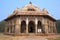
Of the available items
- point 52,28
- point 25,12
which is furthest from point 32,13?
point 52,28

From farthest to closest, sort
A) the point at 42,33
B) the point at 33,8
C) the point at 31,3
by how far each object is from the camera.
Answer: the point at 31,3 → the point at 33,8 → the point at 42,33

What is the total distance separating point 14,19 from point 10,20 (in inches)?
128

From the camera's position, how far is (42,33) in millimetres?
29281

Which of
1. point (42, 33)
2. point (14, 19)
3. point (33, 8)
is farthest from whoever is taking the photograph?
point (33, 8)

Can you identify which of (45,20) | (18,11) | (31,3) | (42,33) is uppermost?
(31,3)

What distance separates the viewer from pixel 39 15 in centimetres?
3016

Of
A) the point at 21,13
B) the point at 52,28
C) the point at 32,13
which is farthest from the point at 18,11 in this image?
the point at 52,28

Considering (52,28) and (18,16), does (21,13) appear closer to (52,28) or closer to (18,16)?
(18,16)

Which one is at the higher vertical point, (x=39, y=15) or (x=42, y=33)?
(x=39, y=15)

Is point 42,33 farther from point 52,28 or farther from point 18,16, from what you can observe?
point 52,28

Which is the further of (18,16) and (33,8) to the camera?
(33,8)

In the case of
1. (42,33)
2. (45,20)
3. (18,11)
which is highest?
(18,11)

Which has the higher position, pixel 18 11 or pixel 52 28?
pixel 18 11

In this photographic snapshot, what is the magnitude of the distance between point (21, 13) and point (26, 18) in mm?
1443
